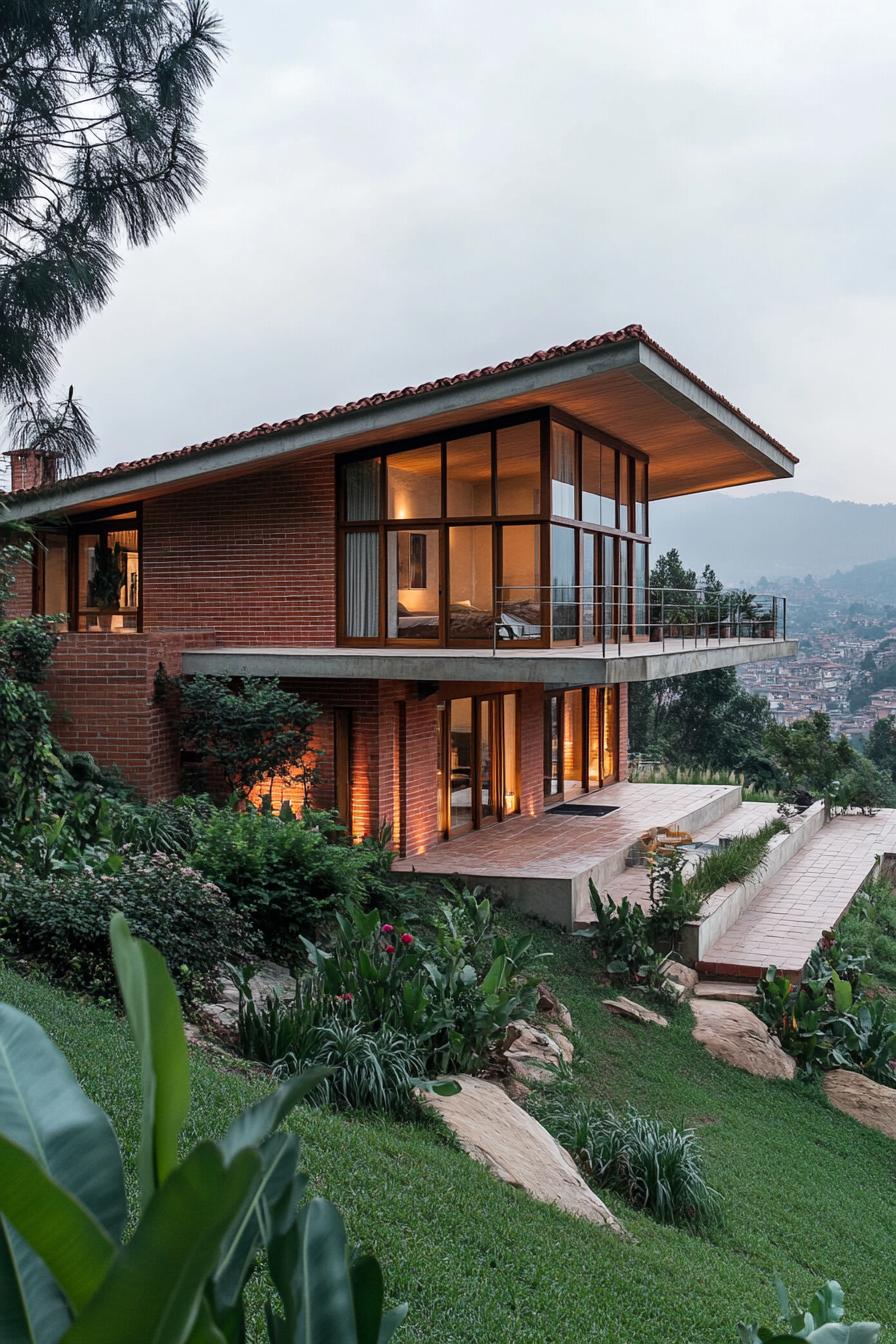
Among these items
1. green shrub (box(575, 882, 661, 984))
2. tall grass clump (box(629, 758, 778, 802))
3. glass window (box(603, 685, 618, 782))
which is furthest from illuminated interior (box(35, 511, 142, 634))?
tall grass clump (box(629, 758, 778, 802))

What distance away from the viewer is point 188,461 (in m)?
13.5

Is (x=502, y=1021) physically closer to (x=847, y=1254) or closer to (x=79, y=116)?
(x=847, y=1254)

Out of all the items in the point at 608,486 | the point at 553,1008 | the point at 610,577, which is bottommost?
the point at 553,1008

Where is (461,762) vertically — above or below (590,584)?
below

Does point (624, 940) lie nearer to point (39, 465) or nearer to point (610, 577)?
point (610, 577)

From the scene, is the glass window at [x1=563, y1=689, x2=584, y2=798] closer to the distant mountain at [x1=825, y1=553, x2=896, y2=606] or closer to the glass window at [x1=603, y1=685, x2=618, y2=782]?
the glass window at [x1=603, y1=685, x2=618, y2=782]

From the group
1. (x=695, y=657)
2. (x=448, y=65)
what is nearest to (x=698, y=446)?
(x=695, y=657)

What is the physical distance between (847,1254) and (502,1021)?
2.34 metres

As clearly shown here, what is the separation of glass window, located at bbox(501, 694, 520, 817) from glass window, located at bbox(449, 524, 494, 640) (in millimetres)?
2418

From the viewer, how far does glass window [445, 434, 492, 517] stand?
1359 cm

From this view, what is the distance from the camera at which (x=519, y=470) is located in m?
13.7

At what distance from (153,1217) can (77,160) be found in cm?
1035

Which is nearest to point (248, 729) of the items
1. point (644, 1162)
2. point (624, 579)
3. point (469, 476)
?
point (469, 476)

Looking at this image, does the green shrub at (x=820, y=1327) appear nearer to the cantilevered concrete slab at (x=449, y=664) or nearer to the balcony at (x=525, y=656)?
the balcony at (x=525, y=656)
